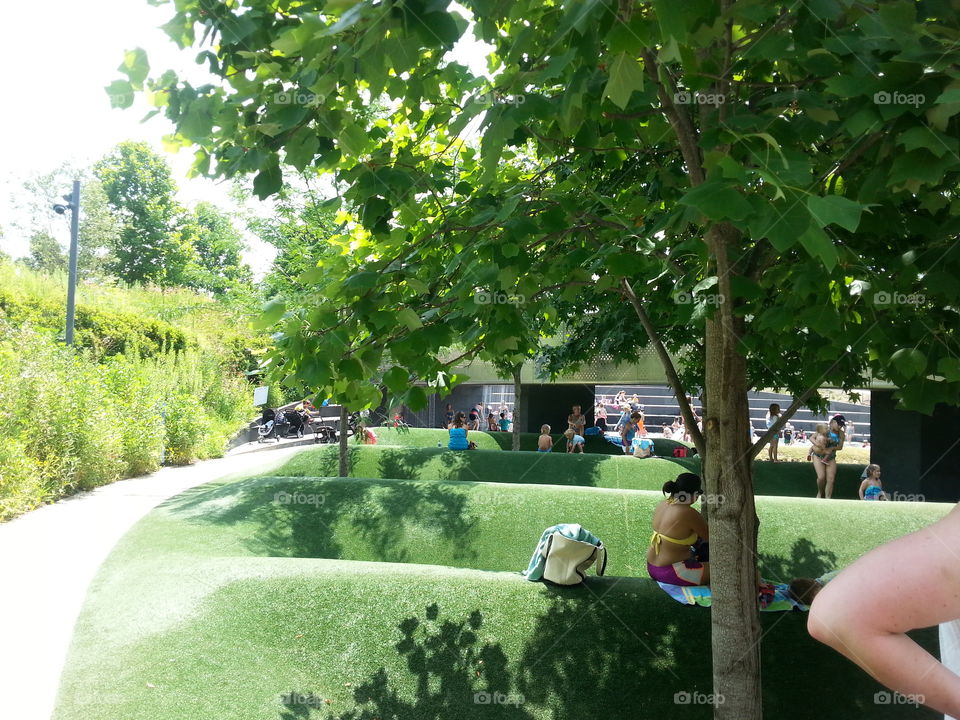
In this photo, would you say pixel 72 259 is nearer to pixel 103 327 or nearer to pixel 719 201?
pixel 103 327

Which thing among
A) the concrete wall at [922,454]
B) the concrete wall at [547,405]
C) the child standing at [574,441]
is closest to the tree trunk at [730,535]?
the concrete wall at [922,454]

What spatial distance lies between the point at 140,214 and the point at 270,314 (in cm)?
5427

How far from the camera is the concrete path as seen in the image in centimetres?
536

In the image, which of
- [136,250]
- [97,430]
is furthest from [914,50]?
[136,250]

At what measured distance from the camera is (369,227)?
11.3ft

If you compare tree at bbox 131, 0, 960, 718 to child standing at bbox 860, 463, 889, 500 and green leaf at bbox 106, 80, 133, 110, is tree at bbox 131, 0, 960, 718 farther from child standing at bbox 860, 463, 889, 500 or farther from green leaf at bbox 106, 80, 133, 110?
child standing at bbox 860, 463, 889, 500

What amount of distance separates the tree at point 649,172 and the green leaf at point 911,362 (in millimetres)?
17

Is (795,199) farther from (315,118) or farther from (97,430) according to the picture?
(97,430)

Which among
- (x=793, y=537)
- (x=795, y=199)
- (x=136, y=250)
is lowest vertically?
(x=793, y=537)

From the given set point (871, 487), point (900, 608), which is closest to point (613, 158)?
point (900, 608)

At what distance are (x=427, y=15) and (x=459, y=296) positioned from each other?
2010 millimetres

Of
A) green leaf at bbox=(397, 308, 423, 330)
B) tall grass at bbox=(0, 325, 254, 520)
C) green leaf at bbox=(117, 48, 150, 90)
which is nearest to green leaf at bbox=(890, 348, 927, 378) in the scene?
green leaf at bbox=(397, 308, 423, 330)

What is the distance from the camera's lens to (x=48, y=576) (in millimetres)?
7742

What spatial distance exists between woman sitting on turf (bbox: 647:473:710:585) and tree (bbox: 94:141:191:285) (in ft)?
161
